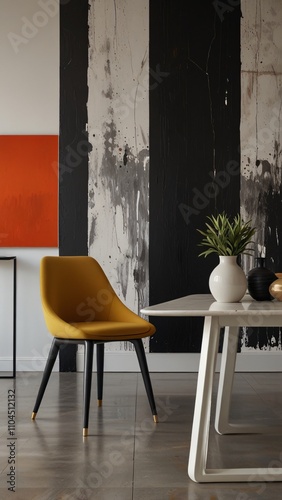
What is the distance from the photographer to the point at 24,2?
5.57 m

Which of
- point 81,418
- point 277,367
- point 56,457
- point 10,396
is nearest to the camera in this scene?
point 56,457

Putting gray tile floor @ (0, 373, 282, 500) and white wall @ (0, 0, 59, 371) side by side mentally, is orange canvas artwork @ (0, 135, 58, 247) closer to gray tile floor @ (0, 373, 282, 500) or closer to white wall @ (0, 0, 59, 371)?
white wall @ (0, 0, 59, 371)

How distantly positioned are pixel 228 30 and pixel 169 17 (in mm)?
466

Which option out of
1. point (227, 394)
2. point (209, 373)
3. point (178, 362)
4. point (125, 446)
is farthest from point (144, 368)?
point (178, 362)

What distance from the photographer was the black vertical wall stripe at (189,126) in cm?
556

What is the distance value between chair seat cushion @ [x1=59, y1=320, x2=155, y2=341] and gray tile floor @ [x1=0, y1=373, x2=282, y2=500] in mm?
448

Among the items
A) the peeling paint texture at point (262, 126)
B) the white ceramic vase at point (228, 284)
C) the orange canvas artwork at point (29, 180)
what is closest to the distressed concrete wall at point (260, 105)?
the peeling paint texture at point (262, 126)

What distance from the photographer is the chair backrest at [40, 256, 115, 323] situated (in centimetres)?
416

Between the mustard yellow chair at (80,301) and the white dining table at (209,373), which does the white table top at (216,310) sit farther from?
the mustard yellow chair at (80,301)

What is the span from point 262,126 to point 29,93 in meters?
1.81

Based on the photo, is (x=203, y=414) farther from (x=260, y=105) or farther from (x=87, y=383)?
(x=260, y=105)

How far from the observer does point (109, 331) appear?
143 inches

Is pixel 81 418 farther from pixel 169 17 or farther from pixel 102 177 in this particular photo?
pixel 169 17

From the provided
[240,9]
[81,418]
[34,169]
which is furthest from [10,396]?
[240,9]
